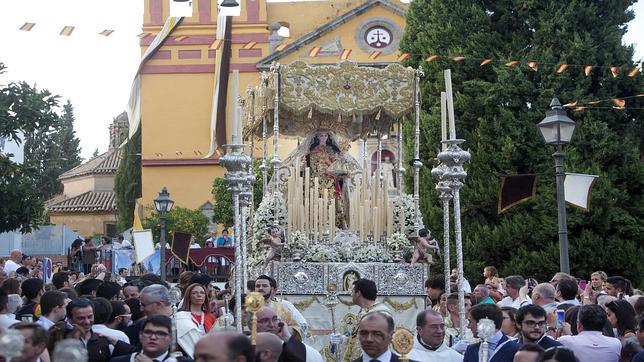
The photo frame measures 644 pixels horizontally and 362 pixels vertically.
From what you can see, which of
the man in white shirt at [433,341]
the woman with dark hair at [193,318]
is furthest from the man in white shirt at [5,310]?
the man in white shirt at [433,341]

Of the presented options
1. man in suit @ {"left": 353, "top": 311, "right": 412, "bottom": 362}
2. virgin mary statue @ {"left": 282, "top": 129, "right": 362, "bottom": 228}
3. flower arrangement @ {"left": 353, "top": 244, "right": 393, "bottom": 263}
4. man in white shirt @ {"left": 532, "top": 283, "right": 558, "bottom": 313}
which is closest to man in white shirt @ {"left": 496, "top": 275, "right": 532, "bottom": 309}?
man in white shirt @ {"left": 532, "top": 283, "right": 558, "bottom": 313}

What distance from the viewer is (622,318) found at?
11.0m

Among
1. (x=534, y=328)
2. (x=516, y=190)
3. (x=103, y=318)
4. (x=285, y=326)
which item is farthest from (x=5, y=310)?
(x=516, y=190)

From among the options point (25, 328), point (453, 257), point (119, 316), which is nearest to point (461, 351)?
point (119, 316)

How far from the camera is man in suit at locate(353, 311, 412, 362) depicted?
8023mm

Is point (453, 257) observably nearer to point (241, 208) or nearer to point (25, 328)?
point (241, 208)

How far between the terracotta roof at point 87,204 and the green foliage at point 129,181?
852 cm

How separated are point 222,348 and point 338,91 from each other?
13489mm

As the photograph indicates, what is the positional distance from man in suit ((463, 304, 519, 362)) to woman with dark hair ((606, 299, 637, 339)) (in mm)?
1213

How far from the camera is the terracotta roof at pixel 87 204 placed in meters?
64.8

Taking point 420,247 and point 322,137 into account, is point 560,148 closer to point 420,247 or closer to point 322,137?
point 420,247

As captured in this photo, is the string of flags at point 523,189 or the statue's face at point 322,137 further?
the statue's face at point 322,137

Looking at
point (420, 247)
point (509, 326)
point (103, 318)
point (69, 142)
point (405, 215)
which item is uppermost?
point (69, 142)

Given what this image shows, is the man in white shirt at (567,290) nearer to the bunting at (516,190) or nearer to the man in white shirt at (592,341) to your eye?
the man in white shirt at (592,341)
